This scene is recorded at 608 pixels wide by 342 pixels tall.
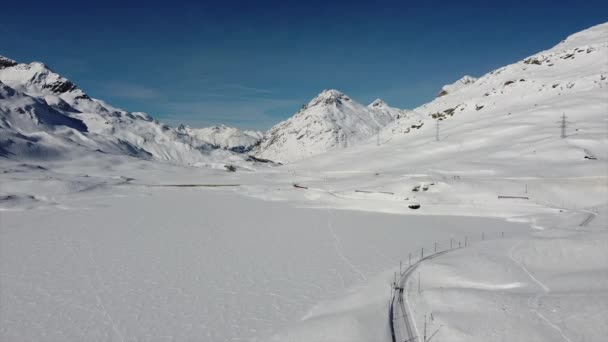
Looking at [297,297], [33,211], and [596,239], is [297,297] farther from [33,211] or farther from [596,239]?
[33,211]

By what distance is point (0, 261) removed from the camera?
32.7 metres

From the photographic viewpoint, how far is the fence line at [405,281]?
1894 cm

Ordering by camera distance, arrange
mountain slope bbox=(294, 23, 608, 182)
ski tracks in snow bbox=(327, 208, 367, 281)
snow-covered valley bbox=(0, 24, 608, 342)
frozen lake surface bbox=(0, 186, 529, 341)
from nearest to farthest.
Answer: snow-covered valley bbox=(0, 24, 608, 342) < frozen lake surface bbox=(0, 186, 529, 341) < ski tracks in snow bbox=(327, 208, 367, 281) < mountain slope bbox=(294, 23, 608, 182)

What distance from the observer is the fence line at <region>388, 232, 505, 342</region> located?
18938 millimetres

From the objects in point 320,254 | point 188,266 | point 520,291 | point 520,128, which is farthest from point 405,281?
point 520,128

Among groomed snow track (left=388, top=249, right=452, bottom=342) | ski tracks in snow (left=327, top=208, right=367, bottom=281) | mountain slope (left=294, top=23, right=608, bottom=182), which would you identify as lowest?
groomed snow track (left=388, top=249, right=452, bottom=342)

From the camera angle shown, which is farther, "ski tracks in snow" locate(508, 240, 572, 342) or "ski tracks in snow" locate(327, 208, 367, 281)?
"ski tracks in snow" locate(327, 208, 367, 281)

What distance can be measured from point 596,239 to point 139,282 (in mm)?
33190

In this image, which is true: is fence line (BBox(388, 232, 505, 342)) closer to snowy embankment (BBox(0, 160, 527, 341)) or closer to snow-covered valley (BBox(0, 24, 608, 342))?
snow-covered valley (BBox(0, 24, 608, 342))

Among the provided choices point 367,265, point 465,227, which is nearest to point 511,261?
point 367,265

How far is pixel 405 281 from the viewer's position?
1040 inches

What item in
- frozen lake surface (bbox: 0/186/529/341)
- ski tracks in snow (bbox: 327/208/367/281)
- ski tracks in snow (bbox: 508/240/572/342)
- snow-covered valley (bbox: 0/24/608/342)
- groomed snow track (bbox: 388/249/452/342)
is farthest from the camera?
ski tracks in snow (bbox: 327/208/367/281)

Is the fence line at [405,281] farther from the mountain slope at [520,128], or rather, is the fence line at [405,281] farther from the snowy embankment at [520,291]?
the mountain slope at [520,128]

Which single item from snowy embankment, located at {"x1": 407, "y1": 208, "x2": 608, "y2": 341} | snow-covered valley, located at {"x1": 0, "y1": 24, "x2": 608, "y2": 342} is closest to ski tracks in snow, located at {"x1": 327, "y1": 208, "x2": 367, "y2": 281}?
snow-covered valley, located at {"x1": 0, "y1": 24, "x2": 608, "y2": 342}
